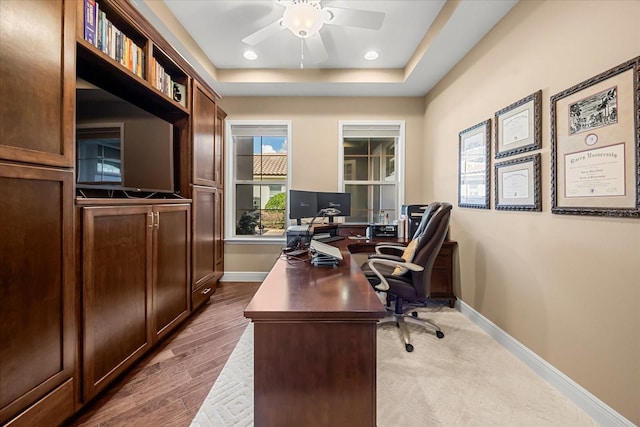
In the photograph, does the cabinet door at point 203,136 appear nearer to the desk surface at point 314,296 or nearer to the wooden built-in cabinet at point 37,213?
the wooden built-in cabinet at point 37,213

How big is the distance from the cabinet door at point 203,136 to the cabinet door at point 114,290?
89cm

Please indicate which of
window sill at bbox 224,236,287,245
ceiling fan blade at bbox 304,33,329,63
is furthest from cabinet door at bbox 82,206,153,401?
ceiling fan blade at bbox 304,33,329,63

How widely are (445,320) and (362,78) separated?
3101 mm

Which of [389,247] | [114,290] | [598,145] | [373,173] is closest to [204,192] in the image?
[114,290]

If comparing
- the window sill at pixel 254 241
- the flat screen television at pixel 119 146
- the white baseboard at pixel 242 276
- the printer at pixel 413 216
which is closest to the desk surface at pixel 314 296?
the flat screen television at pixel 119 146

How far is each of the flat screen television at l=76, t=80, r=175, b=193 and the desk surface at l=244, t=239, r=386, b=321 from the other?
4.26 feet

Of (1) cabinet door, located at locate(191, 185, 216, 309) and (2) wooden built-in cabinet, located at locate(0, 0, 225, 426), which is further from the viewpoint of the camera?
(1) cabinet door, located at locate(191, 185, 216, 309)

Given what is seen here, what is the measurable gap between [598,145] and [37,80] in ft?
9.49

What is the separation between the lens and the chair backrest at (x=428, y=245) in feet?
6.96

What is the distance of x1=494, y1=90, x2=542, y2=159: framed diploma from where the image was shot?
1.85 m

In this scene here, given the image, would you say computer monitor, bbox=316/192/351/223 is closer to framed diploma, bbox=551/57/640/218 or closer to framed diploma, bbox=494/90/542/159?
framed diploma, bbox=494/90/542/159

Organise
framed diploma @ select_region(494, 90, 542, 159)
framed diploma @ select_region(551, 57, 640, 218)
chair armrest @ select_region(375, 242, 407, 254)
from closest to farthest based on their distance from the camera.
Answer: framed diploma @ select_region(551, 57, 640, 218)
framed diploma @ select_region(494, 90, 542, 159)
chair armrest @ select_region(375, 242, 407, 254)

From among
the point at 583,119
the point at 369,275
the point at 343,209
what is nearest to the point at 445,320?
the point at 369,275

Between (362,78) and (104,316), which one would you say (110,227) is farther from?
(362,78)
